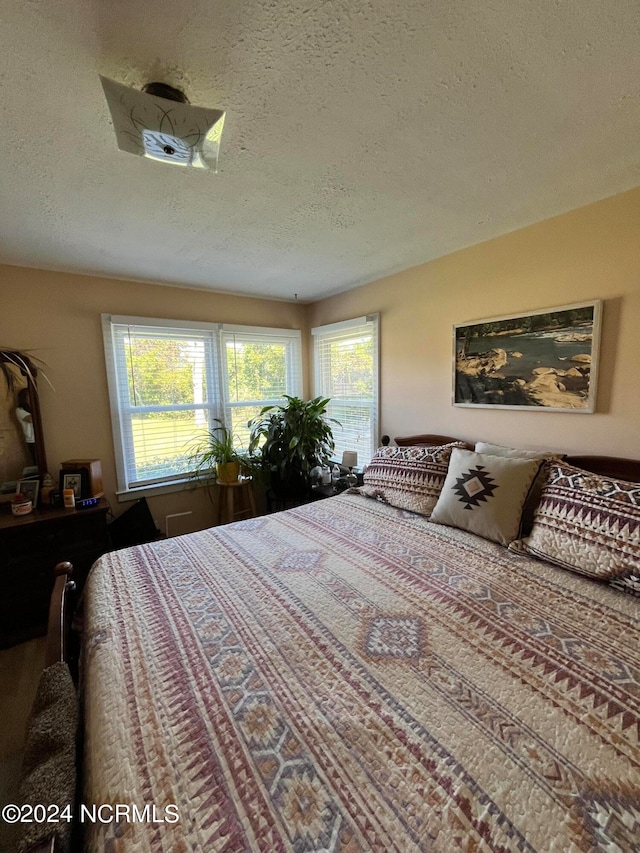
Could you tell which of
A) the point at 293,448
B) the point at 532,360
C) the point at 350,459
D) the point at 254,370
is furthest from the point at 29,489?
the point at 532,360

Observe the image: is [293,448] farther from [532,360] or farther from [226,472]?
[532,360]

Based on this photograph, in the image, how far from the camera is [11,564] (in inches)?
84.9

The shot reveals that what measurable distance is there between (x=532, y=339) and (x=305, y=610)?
192 centimetres

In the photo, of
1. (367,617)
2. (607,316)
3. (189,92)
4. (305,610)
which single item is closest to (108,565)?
(305,610)

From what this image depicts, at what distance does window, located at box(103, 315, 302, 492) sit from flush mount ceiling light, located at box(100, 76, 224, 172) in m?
1.93

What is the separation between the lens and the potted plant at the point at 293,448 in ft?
10.3

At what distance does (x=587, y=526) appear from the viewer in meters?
1.44

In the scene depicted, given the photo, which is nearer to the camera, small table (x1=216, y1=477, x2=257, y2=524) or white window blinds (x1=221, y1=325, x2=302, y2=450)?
small table (x1=216, y1=477, x2=257, y2=524)

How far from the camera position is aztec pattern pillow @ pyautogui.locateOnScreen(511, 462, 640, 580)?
1332 mm

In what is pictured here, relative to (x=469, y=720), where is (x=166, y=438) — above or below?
above

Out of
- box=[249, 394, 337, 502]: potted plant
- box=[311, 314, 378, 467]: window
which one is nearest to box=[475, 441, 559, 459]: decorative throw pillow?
box=[311, 314, 378, 467]: window

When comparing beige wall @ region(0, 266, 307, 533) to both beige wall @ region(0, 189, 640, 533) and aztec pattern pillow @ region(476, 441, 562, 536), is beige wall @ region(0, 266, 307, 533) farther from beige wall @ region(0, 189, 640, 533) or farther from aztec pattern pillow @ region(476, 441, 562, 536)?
aztec pattern pillow @ region(476, 441, 562, 536)

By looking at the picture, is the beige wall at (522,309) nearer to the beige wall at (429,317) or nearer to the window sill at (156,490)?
the beige wall at (429,317)

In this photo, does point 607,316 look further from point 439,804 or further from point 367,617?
point 439,804
